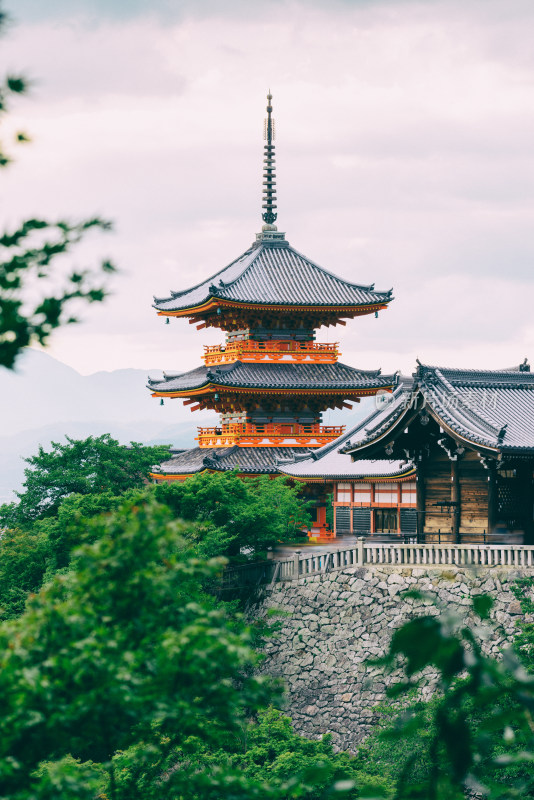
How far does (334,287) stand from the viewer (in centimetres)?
4538

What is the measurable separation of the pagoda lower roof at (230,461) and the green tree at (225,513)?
6951 mm

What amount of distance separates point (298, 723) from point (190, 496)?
697 cm

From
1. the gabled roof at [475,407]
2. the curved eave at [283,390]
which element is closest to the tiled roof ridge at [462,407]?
the gabled roof at [475,407]

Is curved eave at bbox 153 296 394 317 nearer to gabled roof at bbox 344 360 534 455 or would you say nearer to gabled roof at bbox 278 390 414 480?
gabled roof at bbox 278 390 414 480

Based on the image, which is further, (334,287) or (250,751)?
(334,287)

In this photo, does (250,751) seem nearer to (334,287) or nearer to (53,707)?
(53,707)

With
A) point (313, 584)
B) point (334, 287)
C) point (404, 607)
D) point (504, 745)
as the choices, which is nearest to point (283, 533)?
point (313, 584)

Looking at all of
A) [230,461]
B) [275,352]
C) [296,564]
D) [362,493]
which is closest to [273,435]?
[230,461]

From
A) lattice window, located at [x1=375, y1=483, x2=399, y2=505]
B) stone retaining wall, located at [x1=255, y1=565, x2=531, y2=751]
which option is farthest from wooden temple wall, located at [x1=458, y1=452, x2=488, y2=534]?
lattice window, located at [x1=375, y1=483, x2=399, y2=505]

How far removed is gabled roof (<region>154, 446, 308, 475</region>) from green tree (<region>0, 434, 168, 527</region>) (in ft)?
6.18

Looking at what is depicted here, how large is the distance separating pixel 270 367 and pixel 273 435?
9.41 ft

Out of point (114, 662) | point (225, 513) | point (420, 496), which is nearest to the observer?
point (114, 662)

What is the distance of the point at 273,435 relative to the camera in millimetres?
43219

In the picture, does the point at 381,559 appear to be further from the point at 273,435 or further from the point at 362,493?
the point at 273,435
